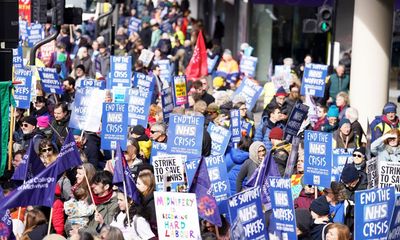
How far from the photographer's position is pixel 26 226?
13.0 meters

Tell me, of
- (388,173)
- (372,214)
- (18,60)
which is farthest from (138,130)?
(372,214)

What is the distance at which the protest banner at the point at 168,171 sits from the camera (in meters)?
14.3

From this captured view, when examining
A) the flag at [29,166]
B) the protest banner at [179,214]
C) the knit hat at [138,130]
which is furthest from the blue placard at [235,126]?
the protest banner at [179,214]

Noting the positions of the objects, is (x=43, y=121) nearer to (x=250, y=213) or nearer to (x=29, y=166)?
(x=29, y=166)

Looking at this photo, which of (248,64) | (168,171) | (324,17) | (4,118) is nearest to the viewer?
(4,118)

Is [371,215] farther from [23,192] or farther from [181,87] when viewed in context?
[181,87]

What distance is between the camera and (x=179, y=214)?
1253 cm

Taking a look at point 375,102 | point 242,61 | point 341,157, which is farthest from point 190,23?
point 341,157

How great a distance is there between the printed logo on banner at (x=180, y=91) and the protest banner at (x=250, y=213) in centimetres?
1020

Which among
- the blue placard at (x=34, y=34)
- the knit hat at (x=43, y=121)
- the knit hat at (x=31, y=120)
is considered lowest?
the knit hat at (x=43, y=121)

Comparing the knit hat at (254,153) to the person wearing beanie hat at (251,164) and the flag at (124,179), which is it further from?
the flag at (124,179)

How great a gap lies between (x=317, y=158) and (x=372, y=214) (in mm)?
3571


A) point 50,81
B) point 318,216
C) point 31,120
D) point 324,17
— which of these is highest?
point 324,17

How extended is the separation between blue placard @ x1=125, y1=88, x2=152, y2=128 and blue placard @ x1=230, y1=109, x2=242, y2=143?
1.34 meters
